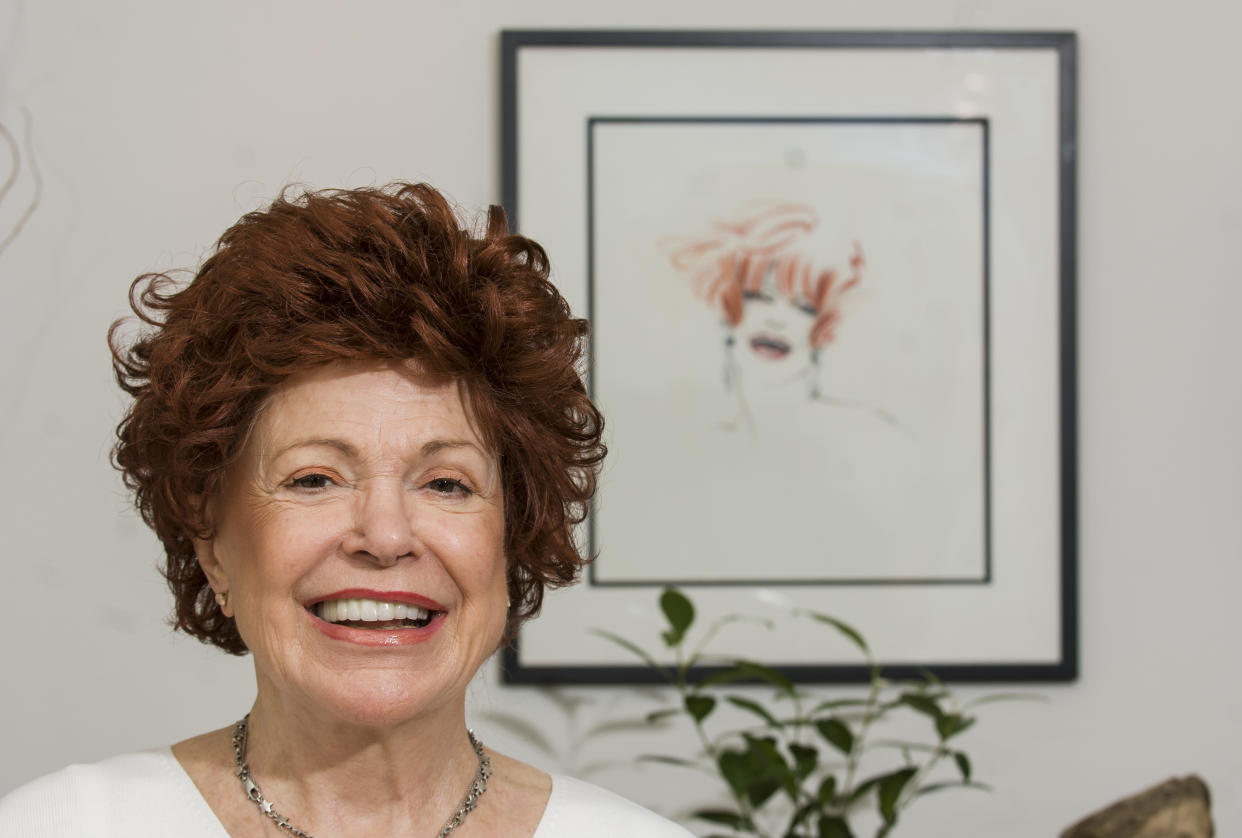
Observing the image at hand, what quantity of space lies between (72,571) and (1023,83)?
167cm

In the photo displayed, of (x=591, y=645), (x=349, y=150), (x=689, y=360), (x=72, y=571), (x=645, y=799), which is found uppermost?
(x=349, y=150)

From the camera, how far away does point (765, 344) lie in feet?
6.20

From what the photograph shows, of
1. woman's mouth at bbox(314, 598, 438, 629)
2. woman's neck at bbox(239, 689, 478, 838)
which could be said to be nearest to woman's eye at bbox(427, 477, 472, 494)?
woman's mouth at bbox(314, 598, 438, 629)

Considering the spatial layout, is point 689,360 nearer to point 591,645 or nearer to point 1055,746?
point 591,645

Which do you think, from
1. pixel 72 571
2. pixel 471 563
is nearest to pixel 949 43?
pixel 471 563

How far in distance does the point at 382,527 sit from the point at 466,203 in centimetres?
98

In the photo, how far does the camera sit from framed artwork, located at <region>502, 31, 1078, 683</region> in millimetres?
1883

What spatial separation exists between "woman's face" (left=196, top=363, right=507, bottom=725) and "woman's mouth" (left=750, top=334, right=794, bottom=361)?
0.87 m

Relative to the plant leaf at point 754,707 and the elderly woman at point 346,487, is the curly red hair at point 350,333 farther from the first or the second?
the plant leaf at point 754,707

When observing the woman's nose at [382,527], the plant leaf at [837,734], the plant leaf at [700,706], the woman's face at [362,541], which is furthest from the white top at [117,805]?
the plant leaf at [837,734]

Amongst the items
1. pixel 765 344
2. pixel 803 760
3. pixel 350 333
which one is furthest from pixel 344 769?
pixel 765 344

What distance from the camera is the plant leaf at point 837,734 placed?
1741 mm

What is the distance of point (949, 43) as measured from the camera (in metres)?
1.89

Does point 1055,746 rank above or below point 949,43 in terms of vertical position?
below
